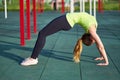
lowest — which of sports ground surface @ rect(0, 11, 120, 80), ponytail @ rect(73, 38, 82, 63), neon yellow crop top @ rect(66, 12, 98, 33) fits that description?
sports ground surface @ rect(0, 11, 120, 80)

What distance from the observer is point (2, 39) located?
440 inches

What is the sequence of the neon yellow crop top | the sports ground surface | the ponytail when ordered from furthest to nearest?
the ponytail, the neon yellow crop top, the sports ground surface

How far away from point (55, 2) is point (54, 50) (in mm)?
19743

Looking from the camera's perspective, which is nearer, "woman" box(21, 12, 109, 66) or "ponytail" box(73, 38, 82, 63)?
"woman" box(21, 12, 109, 66)

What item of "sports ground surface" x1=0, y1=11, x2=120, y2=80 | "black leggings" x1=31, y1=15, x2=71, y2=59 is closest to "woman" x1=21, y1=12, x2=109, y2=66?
"black leggings" x1=31, y1=15, x2=71, y2=59

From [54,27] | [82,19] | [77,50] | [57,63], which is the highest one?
[82,19]

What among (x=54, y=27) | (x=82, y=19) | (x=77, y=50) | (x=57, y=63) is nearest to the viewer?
(x=82, y=19)

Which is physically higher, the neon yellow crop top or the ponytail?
the neon yellow crop top

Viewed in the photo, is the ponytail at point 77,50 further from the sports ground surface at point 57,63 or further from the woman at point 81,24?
the sports ground surface at point 57,63

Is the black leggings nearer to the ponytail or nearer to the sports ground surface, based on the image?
the ponytail

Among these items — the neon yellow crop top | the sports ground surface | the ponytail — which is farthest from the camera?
the ponytail

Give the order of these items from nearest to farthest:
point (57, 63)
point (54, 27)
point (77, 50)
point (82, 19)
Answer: point (82, 19)
point (54, 27)
point (77, 50)
point (57, 63)

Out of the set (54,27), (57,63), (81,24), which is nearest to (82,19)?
(81,24)

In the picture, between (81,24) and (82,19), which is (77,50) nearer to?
(81,24)
